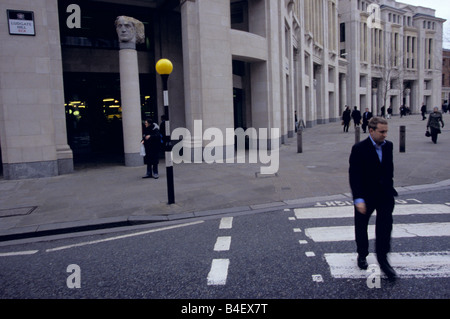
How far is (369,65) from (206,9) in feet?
165

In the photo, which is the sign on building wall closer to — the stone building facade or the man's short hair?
the stone building facade

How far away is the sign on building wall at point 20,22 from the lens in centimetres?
1140

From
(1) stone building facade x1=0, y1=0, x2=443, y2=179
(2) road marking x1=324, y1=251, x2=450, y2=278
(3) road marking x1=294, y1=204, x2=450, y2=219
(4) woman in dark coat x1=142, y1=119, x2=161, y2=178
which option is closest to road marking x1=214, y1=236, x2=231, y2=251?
(2) road marking x1=324, y1=251, x2=450, y2=278

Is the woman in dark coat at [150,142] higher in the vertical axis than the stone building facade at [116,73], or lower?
lower

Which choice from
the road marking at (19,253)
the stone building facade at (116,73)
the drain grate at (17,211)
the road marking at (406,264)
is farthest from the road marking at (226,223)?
the stone building facade at (116,73)

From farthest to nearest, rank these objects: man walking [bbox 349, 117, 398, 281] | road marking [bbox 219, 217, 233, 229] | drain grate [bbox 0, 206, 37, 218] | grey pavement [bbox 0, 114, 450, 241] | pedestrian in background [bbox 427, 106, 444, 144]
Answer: pedestrian in background [bbox 427, 106, 444, 144] → drain grate [bbox 0, 206, 37, 218] → grey pavement [bbox 0, 114, 450, 241] → road marking [bbox 219, 217, 233, 229] → man walking [bbox 349, 117, 398, 281]

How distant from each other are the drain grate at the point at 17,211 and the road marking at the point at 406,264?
21.4 ft

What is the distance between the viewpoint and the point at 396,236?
5.58 meters

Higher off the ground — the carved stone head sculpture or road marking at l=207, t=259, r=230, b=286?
Answer: the carved stone head sculpture

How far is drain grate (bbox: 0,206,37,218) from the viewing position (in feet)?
25.6

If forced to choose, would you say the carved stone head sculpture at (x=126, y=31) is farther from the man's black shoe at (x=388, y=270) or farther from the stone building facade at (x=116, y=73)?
the man's black shoe at (x=388, y=270)

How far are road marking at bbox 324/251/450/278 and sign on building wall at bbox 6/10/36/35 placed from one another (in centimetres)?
1167

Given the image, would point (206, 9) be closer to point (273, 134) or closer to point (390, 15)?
point (273, 134)
